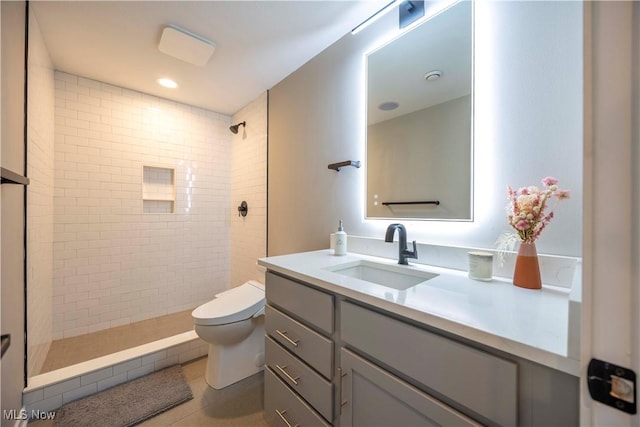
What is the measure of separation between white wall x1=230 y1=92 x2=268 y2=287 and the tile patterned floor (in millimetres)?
926

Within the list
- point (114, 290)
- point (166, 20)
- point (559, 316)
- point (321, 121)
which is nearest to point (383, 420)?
point (559, 316)

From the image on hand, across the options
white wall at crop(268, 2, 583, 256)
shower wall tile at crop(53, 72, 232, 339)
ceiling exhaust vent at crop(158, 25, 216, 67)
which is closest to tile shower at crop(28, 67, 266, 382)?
shower wall tile at crop(53, 72, 232, 339)

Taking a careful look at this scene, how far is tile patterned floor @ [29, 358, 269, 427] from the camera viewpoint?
1.37m

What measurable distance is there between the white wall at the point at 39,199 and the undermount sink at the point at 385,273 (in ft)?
6.20

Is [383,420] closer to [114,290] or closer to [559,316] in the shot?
[559,316]

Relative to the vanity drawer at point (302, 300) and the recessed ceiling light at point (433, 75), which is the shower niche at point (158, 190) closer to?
the vanity drawer at point (302, 300)

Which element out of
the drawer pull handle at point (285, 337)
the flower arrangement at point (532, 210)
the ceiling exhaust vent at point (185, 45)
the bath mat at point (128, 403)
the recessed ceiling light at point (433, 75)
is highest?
the ceiling exhaust vent at point (185, 45)

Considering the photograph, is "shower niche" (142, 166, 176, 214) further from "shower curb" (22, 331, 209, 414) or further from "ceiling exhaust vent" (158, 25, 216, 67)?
"shower curb" (22, 331, 209, 414)

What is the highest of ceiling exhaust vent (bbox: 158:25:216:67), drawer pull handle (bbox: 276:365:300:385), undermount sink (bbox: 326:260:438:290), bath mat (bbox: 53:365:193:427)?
ceiling exhaust vent (bbox: 158:25:216:67)

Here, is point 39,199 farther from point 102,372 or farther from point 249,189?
point 249,189

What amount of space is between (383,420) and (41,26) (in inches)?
113

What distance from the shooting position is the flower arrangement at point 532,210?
839 mm

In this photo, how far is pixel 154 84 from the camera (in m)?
2.36

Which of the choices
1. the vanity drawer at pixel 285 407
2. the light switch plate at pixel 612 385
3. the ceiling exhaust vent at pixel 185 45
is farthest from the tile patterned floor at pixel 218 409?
the ceiling exhaust vent at pixel 185 45
